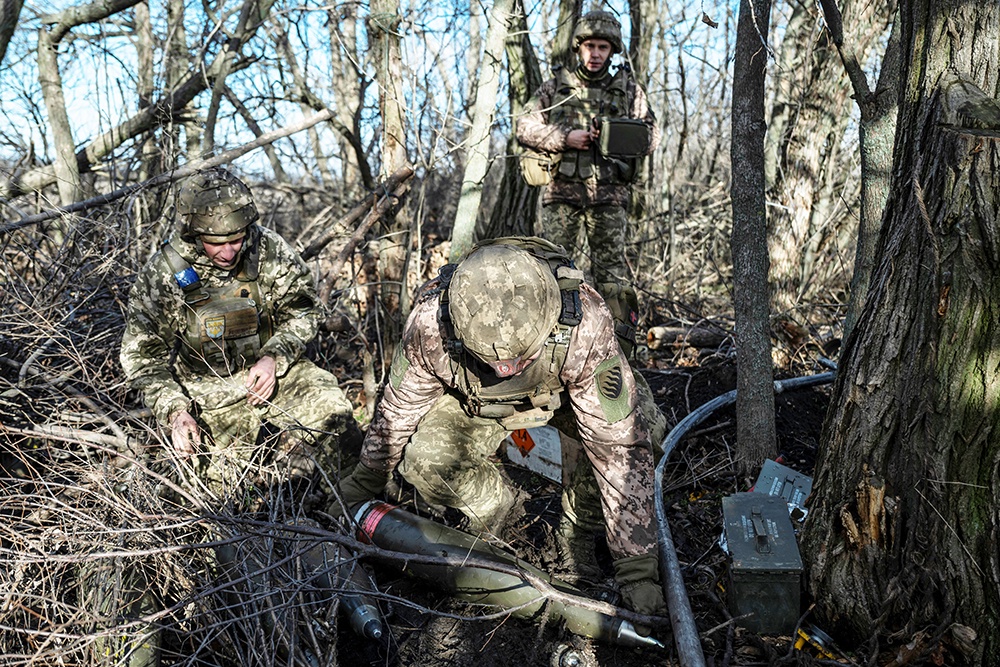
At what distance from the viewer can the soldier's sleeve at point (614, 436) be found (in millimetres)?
2889

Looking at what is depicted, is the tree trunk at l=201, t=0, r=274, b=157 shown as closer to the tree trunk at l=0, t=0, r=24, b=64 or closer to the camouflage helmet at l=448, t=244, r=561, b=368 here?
the tree trunk at l=0, t=0, r=24, b=64

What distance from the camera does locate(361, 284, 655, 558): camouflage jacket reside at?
2.89 meters

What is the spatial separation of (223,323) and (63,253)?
126 centimetres

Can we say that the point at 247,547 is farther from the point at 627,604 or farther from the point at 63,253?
the point at 63,253

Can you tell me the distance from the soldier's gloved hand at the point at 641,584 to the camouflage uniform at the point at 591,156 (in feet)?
8.46

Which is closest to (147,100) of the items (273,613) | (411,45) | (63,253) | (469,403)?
(63,253)

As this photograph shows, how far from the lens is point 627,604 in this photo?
2832mm

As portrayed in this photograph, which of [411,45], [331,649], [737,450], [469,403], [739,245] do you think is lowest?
[331,649]

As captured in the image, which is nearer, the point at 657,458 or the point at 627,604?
the point at 627,604

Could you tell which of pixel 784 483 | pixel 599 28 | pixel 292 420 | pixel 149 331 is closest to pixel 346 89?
pixel 599 28

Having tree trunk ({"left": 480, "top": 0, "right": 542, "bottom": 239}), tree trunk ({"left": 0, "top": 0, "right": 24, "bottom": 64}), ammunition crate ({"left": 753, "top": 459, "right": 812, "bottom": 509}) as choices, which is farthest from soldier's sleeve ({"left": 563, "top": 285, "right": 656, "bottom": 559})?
tree trunk ({"left": 0, "top": 0, "right": 24, "bottom": 64})

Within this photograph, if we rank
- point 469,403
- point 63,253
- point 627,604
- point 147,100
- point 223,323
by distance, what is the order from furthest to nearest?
point 147,100 → point 63,253 → point 223,323 → point 469,403 → point 627,604

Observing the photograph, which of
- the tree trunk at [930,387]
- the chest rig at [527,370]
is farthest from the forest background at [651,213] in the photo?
the chest rig at [527,370]

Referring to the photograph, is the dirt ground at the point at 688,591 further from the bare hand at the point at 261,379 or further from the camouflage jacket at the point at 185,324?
the camouflage jacket at the point at 185,324
